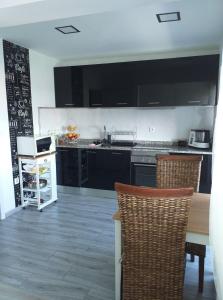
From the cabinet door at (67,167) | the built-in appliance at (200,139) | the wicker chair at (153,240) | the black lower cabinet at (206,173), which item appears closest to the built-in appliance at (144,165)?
the built-in appliance at (200,139)

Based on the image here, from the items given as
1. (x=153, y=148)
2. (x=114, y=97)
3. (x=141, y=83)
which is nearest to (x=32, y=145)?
(x=114, y=97)

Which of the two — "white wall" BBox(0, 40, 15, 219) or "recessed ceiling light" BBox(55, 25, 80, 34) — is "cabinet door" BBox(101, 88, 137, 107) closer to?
"recessed ceiling light" BBox(55, 25, 80, 34)

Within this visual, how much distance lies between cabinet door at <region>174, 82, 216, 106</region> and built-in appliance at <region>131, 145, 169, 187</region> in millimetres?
815

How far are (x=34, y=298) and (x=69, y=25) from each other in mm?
2690

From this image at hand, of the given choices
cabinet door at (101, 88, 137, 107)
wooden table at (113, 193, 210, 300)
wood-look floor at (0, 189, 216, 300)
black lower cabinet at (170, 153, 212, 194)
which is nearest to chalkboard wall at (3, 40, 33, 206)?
wood-look floor at (0, 189, 216, 300)

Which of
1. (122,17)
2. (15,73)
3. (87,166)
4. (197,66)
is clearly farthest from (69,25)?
(87,166)

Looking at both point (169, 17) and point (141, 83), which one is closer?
point (169, 17)

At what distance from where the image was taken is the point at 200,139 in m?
3.66

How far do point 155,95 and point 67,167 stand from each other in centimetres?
194

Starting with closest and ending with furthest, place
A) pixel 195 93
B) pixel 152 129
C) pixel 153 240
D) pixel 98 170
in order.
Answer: pixel 153 240 → pixel 195 93 → pixel 98 170 → pixel 152 129

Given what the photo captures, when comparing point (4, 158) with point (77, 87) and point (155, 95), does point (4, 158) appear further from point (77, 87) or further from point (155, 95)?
point (155, 95)

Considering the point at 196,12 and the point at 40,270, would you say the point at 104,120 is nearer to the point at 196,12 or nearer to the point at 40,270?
the point at 196,12

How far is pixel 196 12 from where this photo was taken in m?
2.34

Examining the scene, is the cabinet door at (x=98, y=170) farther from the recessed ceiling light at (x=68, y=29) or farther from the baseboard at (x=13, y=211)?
the recessed ceiling light at (x=68, y=29)
